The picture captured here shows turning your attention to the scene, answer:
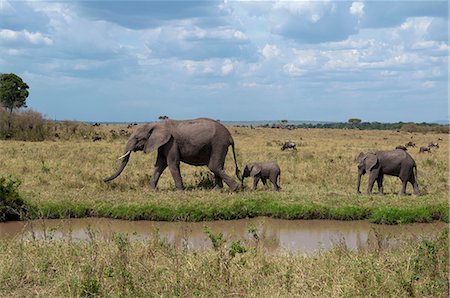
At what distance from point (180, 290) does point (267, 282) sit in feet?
3.63

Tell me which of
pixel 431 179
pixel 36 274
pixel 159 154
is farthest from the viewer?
pixel 431 179

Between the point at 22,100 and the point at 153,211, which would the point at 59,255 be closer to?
the point at 153,211

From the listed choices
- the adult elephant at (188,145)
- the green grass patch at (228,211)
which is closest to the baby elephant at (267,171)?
the adult elephant at (188,145)

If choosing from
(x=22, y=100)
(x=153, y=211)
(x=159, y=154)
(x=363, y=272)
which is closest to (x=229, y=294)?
(x=363, y=272)

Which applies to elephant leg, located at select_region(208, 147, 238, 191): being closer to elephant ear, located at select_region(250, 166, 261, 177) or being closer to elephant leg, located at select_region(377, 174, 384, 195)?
elephant ear, located at select_region(250, 166, 261, 177)

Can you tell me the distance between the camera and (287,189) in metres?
16.4

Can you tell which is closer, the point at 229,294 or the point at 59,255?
the point at 229,294

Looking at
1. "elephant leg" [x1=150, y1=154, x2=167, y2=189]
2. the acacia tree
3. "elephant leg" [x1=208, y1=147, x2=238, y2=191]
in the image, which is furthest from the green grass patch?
the acacia tree

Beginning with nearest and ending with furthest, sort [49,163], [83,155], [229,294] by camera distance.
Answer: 1. [229,294]
2. [49,163]
3. [83,155]

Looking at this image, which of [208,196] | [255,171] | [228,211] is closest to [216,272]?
[228,211]

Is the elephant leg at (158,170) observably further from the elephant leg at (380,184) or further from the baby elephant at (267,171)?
the elephant leg at (380,184)

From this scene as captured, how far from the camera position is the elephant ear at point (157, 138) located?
50.0ft

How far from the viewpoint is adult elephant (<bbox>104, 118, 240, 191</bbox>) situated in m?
15.3

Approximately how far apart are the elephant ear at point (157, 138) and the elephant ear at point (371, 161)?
5661 mm
